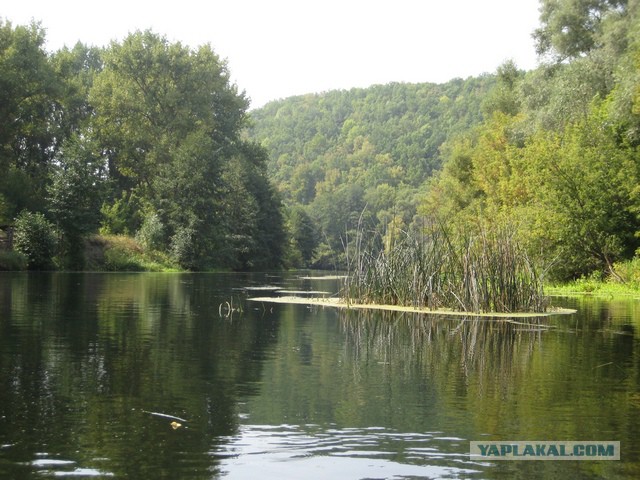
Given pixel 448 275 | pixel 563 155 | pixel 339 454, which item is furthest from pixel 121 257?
pixel 339 454

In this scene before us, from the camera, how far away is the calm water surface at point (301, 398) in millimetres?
5805

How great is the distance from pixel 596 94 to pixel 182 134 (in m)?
42.4

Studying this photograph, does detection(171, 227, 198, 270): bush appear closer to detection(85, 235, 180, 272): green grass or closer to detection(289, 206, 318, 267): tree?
detection(85, 235, 180, 272): green grass

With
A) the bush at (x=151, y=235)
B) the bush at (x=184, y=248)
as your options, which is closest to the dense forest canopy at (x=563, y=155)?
the bush at (x=184, y=248)

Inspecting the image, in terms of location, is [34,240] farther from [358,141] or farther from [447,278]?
[358,141]

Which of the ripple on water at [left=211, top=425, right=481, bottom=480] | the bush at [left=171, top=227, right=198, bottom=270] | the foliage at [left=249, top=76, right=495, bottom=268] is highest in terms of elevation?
the foliage at [left=249, top=76, right=495, bottom=268]

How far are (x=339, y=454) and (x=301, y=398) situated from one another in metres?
2.31

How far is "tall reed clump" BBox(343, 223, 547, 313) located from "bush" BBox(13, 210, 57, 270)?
27909 mm

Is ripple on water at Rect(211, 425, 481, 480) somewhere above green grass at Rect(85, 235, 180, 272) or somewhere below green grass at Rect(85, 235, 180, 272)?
below

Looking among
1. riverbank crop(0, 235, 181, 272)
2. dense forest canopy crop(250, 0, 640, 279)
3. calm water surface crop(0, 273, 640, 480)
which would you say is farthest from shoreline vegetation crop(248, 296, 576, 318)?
riverbank crop(0, 235, 181, 272)

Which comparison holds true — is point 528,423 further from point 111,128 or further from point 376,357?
point 111,128

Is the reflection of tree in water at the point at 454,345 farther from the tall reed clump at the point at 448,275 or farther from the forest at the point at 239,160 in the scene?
the forest at the point at 239,160

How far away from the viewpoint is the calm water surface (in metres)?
5.80

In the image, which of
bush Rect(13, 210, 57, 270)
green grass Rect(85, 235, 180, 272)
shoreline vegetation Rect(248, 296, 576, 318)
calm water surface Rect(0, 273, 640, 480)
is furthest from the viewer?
green grass Rect(85, 235, 180, 272)
